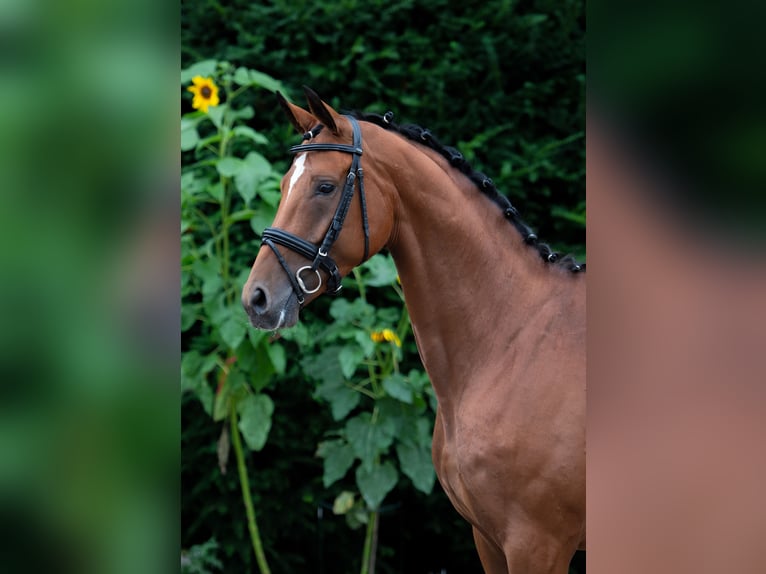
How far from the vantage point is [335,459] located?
11.1 ft

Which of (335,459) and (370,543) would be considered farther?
(370,543)

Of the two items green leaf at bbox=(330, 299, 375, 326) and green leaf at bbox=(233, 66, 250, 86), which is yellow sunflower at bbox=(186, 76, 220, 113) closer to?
green leaf at bbox=(233, 66, 250, 86)

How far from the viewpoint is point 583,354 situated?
2.17 meters

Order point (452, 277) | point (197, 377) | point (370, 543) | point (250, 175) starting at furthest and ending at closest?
point (370, 543) → point (197, 377) → point (250, 175) → point (452, 277)

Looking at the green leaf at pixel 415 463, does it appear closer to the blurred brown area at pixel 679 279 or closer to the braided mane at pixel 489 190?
the braided mane at pixel 489 190

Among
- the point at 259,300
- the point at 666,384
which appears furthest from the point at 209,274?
the point at 666,384

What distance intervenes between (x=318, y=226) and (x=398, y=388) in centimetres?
132

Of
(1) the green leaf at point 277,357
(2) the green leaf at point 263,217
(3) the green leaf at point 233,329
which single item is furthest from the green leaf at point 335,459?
(2) the green leaf at point 263,217

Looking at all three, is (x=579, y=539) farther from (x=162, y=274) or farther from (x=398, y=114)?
(x=398, y=114)

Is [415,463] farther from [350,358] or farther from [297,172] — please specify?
[297,172]

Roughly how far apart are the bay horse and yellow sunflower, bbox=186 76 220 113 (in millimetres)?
1183

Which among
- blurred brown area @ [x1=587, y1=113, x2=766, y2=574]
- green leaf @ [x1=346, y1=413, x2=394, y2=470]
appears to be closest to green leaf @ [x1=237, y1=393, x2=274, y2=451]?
green leaf @ [x1=346, y1=413, x2=394, y2=470]

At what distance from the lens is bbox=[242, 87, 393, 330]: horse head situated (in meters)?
2.06

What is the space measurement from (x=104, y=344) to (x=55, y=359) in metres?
0.04
